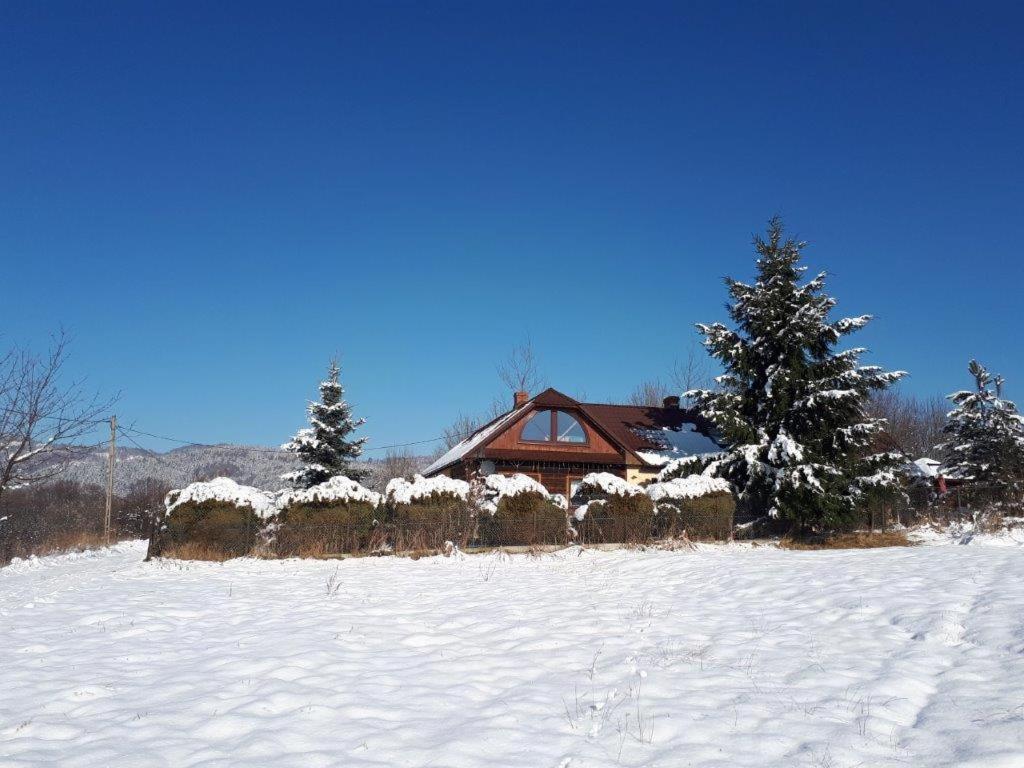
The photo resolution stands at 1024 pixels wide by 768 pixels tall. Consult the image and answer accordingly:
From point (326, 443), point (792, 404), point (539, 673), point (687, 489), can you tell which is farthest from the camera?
point (326, 443)

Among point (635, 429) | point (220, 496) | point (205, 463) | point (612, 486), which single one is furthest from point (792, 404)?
point (205, 463)

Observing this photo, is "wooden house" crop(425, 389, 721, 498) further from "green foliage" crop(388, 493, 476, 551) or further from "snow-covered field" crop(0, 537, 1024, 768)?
"snow-covered field" crop(0, 537, 1024, 768)

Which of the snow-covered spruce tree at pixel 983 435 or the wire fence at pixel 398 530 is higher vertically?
the snow-covered spruce tree at pixel 983 435

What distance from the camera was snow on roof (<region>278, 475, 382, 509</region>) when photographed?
653 inches

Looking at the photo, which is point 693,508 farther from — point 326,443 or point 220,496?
point 326,443

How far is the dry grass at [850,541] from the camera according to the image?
54.5 feet

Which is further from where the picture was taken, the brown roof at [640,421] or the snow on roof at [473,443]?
the brown roof at [640,421]

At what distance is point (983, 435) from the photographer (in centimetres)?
2750

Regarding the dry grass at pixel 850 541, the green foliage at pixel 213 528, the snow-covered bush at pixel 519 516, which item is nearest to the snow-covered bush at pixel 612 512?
the snow-covered bush at pixel 519 516

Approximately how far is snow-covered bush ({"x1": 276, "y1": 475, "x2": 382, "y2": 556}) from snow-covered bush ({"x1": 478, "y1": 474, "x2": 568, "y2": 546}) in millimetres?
2637

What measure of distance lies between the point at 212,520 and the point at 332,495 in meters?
2.66

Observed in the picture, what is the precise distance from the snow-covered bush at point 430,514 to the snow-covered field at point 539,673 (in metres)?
Answer: 5.71

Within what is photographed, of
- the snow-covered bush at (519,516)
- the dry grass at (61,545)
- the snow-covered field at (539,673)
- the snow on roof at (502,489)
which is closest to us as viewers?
the snow-covered field at (539,673)

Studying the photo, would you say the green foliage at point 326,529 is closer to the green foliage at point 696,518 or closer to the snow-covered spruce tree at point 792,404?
the green foliage at point 696,518
